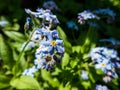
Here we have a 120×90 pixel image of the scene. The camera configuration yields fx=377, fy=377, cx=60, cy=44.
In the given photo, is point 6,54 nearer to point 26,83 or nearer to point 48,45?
point 26,83

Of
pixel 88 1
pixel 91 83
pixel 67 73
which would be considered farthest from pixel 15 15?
pixel 67 73

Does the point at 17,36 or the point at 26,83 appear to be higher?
the point at 17,36

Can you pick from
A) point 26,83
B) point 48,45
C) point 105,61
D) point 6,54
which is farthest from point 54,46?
point 6,54

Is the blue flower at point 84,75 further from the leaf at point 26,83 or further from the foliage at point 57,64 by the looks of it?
the leaf at point 26,83

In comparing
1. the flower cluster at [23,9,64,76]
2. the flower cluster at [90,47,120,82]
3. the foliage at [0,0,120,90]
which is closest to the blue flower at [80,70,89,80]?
the foliage at [0,0,120,90]

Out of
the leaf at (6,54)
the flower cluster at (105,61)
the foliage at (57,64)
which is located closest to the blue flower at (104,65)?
the flower cluster at (105,61)

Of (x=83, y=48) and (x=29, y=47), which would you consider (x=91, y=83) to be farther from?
(x=29, y=47)

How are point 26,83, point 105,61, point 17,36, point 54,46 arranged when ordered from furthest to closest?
point 17,36 → point 105,61 → point 26,83 → point 54,46
